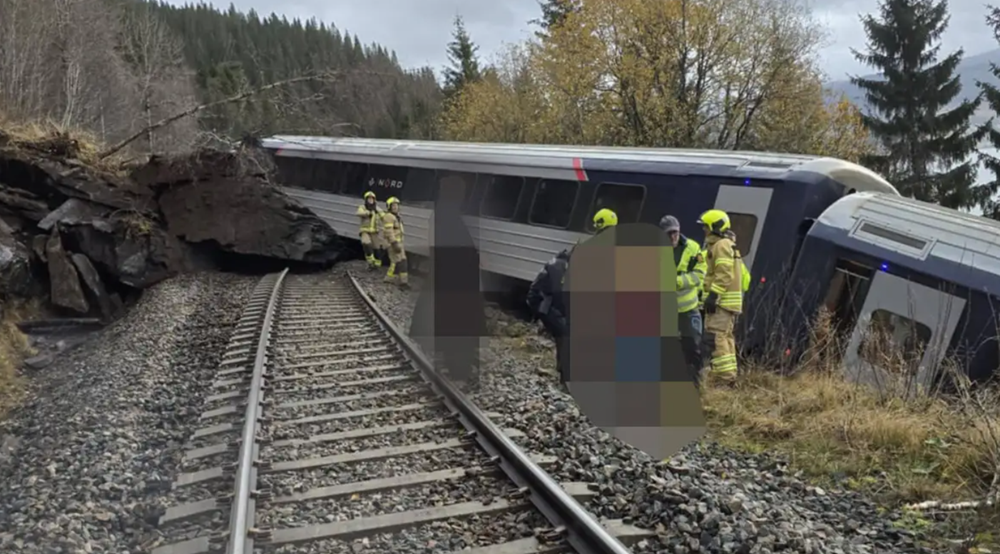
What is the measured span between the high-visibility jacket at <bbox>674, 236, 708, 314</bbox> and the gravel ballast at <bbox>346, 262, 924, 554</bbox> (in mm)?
1080

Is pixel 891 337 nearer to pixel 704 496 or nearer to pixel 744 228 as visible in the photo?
pixel 744 228

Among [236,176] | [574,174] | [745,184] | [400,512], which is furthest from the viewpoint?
[236,176]

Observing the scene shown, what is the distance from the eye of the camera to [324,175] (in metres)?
18.9

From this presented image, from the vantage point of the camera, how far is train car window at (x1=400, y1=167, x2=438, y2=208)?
15.0 m

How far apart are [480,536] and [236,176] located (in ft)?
50.3

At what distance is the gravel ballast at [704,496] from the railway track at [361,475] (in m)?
0.18

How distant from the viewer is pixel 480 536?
3967 millimetres

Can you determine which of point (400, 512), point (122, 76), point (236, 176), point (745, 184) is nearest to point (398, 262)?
point (236, 176)

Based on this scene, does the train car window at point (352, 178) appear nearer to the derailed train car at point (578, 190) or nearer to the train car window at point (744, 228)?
the derailed train car at point (578, 190)

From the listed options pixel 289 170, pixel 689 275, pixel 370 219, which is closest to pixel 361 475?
pixel 689 275

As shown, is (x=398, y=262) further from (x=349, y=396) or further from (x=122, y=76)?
(x=122, y=76)

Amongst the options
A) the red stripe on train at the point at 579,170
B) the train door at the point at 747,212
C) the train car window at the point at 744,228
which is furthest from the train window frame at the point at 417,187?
the train car window at the point at 744,228

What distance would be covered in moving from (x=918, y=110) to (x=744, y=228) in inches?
862

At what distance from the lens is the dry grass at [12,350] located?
9.79 metres
